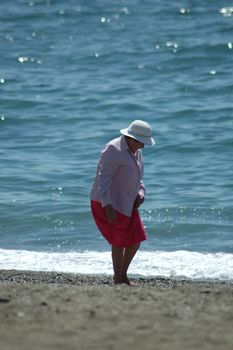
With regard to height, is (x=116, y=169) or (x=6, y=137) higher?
(x=116, y=169)

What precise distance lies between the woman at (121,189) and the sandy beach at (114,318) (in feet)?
3.95

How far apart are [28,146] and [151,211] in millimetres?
4027

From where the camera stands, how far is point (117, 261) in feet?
30.9

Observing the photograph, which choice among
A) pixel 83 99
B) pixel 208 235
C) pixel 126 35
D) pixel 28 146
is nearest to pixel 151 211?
pixel 208 235

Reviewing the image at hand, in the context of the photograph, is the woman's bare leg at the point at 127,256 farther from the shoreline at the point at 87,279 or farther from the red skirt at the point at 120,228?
the shoreline at the point at 87,279

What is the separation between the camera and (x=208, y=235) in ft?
42.1

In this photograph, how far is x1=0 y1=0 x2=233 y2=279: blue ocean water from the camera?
41.1ft

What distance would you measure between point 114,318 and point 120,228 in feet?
7.66

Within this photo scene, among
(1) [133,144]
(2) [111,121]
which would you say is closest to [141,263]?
(1) [133,144]

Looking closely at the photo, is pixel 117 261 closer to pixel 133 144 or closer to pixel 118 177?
pixel 118 177

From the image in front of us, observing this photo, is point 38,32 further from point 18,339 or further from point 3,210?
point 18,339

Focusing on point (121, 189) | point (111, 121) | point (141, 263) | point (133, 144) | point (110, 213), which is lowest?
point (111, 121)

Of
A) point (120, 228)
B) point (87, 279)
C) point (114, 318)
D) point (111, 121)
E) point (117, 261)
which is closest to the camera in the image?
point (114, 318)

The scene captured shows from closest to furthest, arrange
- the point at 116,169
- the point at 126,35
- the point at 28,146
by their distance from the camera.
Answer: the point at 116,169
the point at 28,146
the point at 126,35
